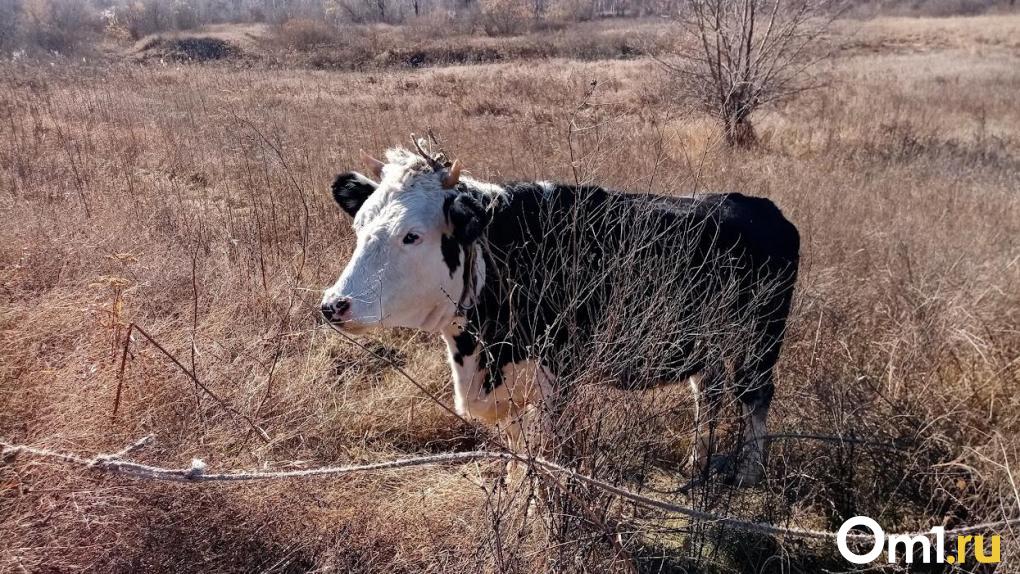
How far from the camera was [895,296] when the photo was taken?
15.0 ft

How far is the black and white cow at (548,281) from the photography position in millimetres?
2562

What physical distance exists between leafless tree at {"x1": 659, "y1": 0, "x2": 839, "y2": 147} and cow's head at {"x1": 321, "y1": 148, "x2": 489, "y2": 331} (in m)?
7.61

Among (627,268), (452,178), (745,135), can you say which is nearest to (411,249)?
(452,178)

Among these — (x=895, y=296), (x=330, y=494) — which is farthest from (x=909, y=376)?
(x=330, y=494)

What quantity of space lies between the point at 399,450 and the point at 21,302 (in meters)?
2.11

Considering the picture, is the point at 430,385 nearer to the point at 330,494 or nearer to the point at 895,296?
the point at 330,494

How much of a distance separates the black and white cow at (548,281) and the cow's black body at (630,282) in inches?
0.4

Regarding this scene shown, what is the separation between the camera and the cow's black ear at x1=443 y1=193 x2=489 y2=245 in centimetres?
279

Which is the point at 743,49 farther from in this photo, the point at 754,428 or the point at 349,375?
the point at 349,375

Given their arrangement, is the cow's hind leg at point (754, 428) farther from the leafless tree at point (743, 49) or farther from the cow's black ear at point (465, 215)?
the leafless tree at point (743, 49)

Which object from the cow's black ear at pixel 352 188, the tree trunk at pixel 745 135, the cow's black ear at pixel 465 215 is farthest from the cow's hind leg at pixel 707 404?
the tree trunk at pixel 745 135

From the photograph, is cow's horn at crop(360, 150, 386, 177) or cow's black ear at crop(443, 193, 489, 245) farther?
cow's horn at crop(360, 150, 386, 177)

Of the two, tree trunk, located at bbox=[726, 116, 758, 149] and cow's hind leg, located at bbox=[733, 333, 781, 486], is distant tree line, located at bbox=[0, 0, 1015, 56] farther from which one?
cow's hind leg, located at bbox=[733, 333, 781, 486]

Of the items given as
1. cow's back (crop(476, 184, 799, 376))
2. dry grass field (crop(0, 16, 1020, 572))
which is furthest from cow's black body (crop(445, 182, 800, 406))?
dry grass field (crop(0, 16, 1020, 572))
